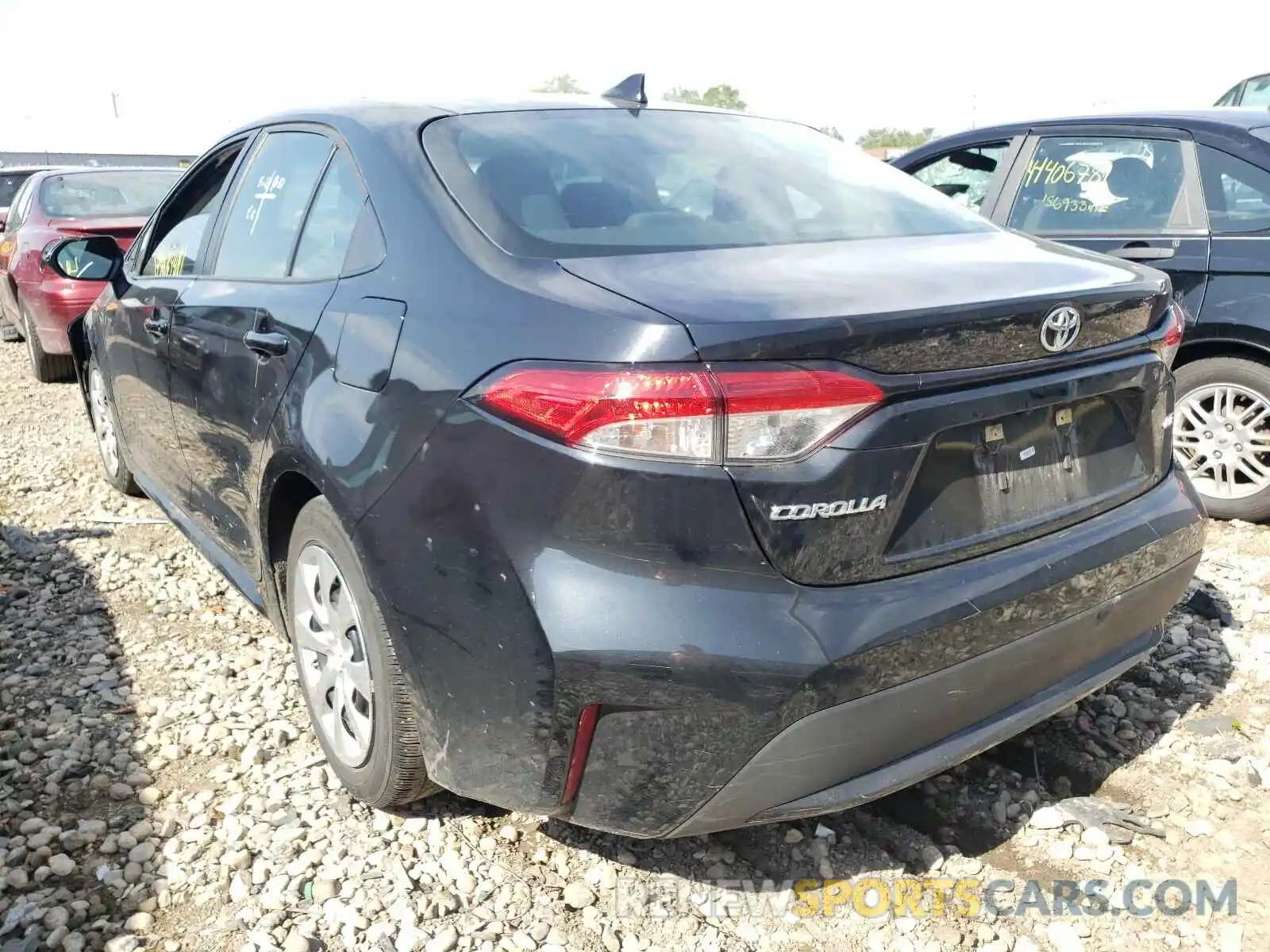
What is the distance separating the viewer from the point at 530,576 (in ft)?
6.02

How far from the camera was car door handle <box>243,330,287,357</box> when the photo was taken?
252 centimetres

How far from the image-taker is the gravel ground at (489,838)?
7.23 ft

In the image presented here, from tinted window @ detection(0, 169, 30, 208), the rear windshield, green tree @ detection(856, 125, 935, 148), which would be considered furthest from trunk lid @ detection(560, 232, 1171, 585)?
green tree @ detection(856, 125, 935, 148)

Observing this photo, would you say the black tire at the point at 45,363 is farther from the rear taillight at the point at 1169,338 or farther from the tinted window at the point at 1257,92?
the tinted window at the point at 1257,92

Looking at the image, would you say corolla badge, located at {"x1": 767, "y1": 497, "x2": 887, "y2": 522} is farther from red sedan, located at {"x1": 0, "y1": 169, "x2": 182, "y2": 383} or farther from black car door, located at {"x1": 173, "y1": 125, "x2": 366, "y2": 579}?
red sedan, located at {"x1": 0, "y1": 169, "x2": 182, "y2": 383}

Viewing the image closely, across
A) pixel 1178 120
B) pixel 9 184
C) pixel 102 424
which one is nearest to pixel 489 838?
pixel 102 424

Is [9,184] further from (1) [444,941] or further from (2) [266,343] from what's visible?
(1) [444,941]

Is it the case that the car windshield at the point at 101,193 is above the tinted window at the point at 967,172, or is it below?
below

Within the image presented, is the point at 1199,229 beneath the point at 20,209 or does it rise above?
above

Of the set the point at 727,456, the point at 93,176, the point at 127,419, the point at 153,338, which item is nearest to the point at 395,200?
the point at 727,456

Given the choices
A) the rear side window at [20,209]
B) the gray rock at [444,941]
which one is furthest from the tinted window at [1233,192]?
the rear side window at [20,209]

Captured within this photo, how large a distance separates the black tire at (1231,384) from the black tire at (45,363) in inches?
288

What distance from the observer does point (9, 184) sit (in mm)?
13711

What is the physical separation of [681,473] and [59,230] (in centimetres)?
711
